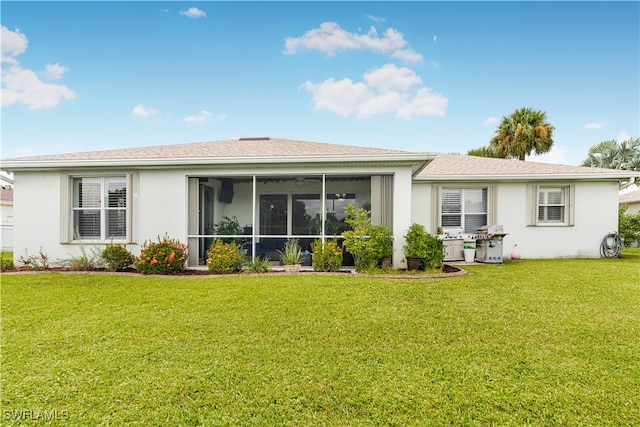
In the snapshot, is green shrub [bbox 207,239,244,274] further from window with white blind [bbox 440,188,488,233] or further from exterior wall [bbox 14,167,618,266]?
window with white blind [bbox 440,188,488,233]

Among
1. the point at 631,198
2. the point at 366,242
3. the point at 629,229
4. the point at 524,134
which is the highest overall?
the point at 524,134

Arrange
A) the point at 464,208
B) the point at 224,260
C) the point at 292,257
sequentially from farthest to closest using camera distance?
1. the point at 464,208
2. the point at 292,257
3. the point at 224,260

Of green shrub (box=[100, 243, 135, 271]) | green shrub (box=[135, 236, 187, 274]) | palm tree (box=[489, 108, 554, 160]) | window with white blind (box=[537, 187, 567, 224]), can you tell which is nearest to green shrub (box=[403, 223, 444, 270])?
window with white blind (box=[537, 187, 567, 224])

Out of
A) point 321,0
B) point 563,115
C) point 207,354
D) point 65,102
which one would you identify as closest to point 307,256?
point 207,354

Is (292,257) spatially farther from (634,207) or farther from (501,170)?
(634,207)

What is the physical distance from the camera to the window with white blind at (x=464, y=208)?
10.8m

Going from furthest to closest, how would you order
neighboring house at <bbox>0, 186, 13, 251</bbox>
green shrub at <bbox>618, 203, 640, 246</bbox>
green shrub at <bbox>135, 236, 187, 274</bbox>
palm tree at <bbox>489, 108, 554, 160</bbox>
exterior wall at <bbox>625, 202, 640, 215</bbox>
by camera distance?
exterior wall at <bbox>625, 202, 640, 215</bbox> → palm tree at <bbox>489, 108, 554, 160</bbox> → neighboring house at <bbox>0, 186, 13, 251</bbox> → green shrub at <bbox>618, 203, 640, 246</bbox> → green shrub at <bbox>135, 236, 187, 274</bbox>

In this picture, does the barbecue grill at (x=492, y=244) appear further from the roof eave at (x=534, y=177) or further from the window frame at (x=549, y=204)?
the window frame at (x=549, y=204)

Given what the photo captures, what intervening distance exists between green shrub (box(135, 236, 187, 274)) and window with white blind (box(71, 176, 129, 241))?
150 centimetres

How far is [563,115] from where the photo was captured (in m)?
18.2

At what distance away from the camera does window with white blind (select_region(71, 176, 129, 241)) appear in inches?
337

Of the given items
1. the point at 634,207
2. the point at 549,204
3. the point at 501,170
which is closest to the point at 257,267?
the point at 501,170

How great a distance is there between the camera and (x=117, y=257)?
785 centimetres

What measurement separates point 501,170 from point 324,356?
10138mm
